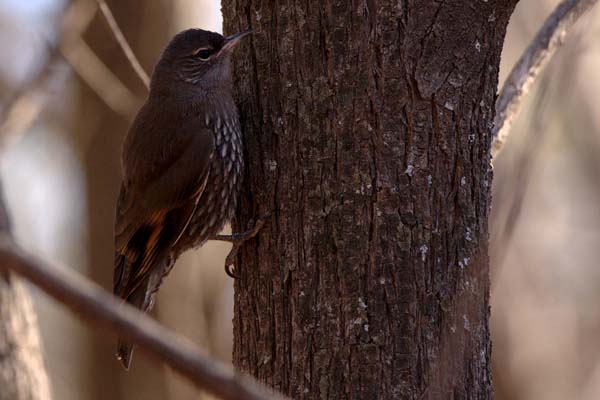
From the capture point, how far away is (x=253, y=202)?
3291mm

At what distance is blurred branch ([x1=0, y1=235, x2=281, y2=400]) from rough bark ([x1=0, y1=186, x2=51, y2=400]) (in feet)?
8.72

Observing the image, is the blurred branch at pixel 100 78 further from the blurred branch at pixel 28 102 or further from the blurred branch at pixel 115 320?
the blurred branch at pixel 115 320

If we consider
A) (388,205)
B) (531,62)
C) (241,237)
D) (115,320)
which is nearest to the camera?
(115,320)

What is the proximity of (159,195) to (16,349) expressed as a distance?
0.80 metres

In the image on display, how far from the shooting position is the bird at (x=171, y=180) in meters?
3.88

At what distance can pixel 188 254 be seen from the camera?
735 cm

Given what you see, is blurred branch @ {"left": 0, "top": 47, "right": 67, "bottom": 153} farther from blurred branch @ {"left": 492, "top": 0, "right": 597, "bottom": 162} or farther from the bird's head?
blurred branch @ {"left": 492, "top": 0, "right": 597, "bottom": 162}

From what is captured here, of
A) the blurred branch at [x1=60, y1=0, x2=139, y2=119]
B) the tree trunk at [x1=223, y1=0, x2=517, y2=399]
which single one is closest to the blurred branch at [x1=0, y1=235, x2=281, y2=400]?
the tree trunk at [x1=223, y1=0, x2=517, y2=399]

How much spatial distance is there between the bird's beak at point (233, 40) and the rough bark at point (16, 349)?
3.45 feet

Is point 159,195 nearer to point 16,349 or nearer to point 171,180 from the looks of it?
point 171,180

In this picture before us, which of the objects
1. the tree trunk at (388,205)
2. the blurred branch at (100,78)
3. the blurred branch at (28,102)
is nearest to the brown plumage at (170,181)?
the blurred branch at (28,102)

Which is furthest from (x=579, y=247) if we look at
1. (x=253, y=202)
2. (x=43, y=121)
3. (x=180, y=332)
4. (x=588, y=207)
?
(x=253, y=202)

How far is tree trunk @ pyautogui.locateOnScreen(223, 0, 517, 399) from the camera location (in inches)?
112

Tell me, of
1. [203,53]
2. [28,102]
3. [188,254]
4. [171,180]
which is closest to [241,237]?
[171,180]
